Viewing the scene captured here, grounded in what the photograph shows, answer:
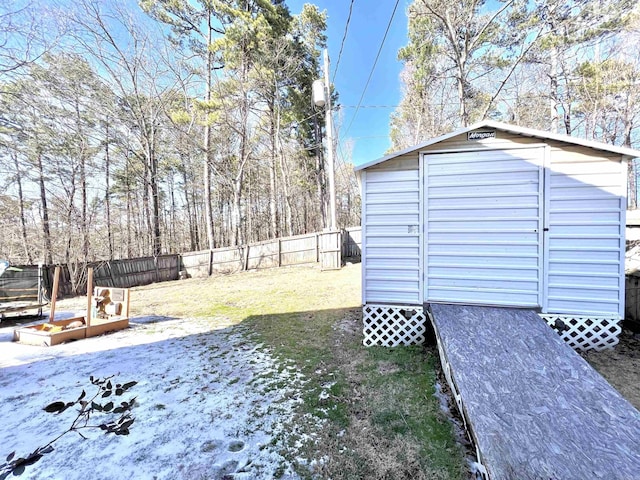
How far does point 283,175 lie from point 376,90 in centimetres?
587

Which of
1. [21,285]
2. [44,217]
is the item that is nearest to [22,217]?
[44,217]

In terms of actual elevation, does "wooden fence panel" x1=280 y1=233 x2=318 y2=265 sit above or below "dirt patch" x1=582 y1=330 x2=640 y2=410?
above

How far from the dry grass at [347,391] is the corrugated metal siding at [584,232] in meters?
1.79

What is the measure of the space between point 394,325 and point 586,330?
83.8 inches

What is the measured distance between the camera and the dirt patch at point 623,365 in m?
2.51

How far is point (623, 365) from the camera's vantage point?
2893 millimetres

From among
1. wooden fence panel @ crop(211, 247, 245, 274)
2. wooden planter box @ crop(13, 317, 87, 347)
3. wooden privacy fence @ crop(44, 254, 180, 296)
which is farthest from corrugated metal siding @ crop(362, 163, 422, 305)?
wooden fence panel @ crop(211, 247, 245, 274)

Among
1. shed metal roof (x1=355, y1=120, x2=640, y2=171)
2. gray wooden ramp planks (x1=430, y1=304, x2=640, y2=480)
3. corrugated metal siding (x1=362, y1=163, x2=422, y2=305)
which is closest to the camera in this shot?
gray wooden ramp planks (x1=430, y1=304, x2=640, y2=480)

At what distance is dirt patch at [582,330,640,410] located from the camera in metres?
2.51

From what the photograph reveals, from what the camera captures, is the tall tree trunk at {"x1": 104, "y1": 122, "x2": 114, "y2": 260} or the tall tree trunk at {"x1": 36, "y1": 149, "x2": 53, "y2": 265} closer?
the tall tree trunk at {"x1": 36, "y1": 149, "x2": 53, "y2": 265}

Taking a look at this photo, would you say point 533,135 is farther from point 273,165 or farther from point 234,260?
point 273,165

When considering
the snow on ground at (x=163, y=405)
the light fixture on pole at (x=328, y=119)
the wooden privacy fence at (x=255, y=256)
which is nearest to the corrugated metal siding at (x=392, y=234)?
the snow on ground at (x=163, y=405)

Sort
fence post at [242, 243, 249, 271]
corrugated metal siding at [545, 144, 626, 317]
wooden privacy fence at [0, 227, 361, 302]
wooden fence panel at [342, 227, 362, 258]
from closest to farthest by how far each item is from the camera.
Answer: corrugated metal siding at [545, 144, 626, 317] → wooden privacy fence at [0, 227, 361, 302] → fence post at [242, 243, 249, 271] → wooden fence panel at [342, 227, 362, 258]

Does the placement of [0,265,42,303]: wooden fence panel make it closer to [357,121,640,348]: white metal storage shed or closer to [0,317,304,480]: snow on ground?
[0,317,304,480]: snow on ground
